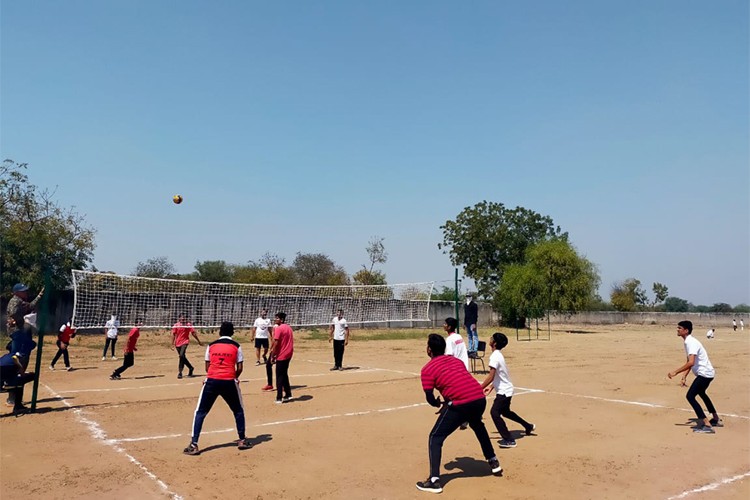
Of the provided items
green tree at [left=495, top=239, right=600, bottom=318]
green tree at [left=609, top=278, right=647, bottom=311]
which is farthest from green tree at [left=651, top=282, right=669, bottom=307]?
green tree at [left=495, top=239, right=600, bottom=318]

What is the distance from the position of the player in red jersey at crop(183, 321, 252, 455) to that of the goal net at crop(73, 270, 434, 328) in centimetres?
1316

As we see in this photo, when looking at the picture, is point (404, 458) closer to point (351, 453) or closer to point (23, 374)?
point (351, 453)

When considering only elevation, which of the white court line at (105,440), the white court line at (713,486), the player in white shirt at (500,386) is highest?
the player in white shirt at (500,386)

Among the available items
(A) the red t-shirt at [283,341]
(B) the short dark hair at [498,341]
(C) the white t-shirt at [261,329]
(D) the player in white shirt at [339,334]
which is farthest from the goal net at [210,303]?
(B) the short dark hair at [498,341]

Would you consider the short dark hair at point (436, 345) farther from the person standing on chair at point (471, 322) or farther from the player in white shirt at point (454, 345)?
the person standing on chair at point (471, 322)

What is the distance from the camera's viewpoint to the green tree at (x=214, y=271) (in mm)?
59531

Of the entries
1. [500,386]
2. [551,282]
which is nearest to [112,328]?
[500,386]

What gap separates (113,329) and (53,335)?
11.5m

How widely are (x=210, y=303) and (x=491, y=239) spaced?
113 feet

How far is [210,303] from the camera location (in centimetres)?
2734

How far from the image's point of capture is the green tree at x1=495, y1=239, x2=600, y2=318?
4666cm

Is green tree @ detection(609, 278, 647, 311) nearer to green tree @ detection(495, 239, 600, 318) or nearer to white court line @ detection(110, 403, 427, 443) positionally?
green tree @ detection(495, 239, 600, 318)

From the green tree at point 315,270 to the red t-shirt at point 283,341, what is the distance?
50.2 meters

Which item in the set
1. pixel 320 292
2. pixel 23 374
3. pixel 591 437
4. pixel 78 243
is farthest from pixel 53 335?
pixel 591 437
